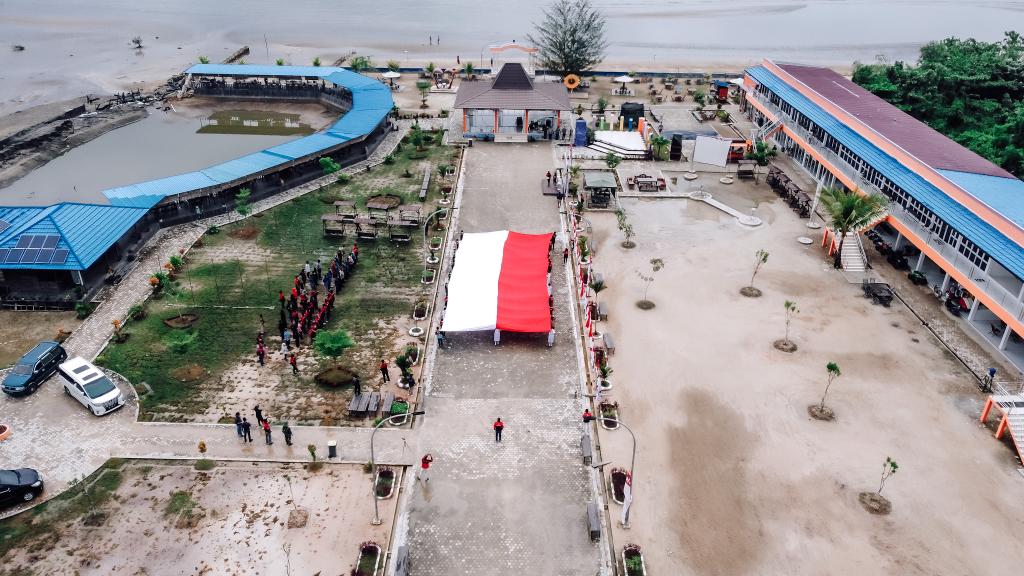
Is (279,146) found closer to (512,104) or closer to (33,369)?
(512,104)

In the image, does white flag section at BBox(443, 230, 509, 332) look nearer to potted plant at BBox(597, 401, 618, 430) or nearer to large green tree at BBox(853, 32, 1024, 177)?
potted plant at BBox(597, 401, 618, 430)

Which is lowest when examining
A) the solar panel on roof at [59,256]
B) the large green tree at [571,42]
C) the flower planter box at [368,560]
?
the flower planter box at [368,560]

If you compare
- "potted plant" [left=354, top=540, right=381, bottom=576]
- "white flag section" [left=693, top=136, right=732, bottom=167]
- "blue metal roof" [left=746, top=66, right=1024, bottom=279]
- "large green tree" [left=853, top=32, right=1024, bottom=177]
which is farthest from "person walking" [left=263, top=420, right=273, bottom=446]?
"large green tree" [left=853, top=32, right=1024, bottom=177]

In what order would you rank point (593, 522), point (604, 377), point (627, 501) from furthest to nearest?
point (604, 377), point (627, 501), point (593, 522)

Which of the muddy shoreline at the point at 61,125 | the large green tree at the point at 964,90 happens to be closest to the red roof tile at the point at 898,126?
the large green tree at the point at 964,90

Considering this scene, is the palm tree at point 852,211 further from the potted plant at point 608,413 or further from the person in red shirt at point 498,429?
the person in red shirt at point 498,429

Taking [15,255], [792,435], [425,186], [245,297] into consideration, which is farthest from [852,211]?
[15,255]

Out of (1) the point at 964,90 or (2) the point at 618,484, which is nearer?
(2) the point at 618,484
